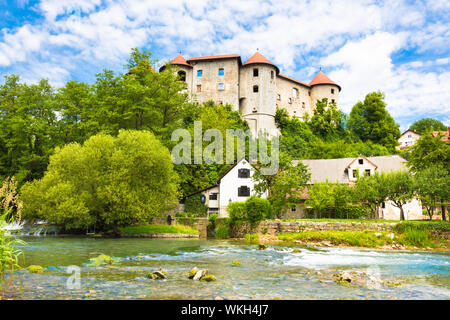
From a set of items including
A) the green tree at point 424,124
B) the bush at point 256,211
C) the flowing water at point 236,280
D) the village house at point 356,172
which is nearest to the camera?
the flowing water at point 236,280

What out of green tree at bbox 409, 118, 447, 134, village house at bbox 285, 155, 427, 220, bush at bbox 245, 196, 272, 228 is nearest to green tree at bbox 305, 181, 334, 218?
village house at bbox 285, 155, 427, 220

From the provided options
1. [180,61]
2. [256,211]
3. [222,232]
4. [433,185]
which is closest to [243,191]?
[222,232]

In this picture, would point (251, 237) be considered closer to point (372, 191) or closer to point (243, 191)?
point (243, 191)

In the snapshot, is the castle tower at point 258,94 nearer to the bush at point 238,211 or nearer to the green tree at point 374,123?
the green tree at point 374,123

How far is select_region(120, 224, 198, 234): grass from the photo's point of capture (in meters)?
33.5

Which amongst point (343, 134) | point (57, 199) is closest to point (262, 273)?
point (57, 199)

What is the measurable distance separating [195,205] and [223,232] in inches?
407

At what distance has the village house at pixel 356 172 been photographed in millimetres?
39513

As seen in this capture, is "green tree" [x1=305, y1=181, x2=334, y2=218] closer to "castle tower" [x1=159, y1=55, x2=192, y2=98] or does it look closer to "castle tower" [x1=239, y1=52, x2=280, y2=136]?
"castle tower" [x1=239, y1=52, x2=280, y2=136]

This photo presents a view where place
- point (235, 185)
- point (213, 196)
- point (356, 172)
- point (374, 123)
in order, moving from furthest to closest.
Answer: point (374, 123) → point (213, 196) → point (235, 185) → point (356, 172)

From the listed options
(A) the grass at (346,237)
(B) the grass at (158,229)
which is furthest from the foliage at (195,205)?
(A) the grass at (346,237)

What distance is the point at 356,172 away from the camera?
42.0m

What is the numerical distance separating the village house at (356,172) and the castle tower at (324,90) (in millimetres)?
39384
